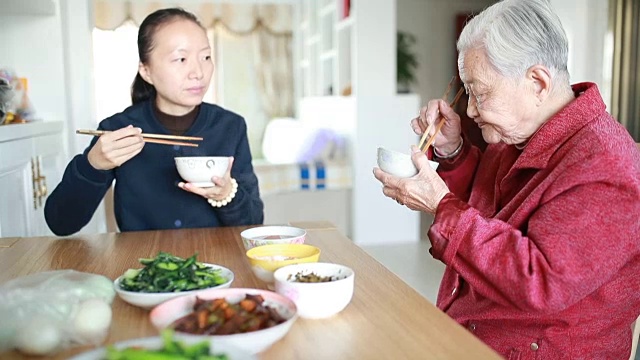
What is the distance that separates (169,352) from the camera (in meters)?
0.72


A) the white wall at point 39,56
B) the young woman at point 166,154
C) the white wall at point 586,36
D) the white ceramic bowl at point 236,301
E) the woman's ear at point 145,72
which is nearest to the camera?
the white ceramic bowl at point 236,301

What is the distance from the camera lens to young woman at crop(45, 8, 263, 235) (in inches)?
68.4

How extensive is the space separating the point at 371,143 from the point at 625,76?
175 cm

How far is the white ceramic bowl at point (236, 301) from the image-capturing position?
82 cm

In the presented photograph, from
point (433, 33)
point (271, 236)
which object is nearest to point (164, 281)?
point (271, 236)

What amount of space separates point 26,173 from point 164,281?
1640 millimetres

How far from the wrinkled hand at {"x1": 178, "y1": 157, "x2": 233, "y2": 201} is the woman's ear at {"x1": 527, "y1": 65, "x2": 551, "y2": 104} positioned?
69cm

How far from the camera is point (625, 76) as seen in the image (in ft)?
13.9

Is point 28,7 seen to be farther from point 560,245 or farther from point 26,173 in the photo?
point 560,245

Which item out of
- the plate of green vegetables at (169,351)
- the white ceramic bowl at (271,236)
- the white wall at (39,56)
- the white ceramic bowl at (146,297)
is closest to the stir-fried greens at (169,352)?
the plate of green vegetables at (169,351)

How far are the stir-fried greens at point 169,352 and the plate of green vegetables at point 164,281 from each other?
263 mm

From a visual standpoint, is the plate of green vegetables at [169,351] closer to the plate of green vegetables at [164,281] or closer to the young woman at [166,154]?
the plate of green vegetables at [164,281]

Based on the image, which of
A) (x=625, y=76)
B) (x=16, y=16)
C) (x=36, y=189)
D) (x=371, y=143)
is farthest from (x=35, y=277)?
(x=625, y=76)

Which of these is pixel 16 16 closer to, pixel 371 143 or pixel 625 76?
pixel 371 143
